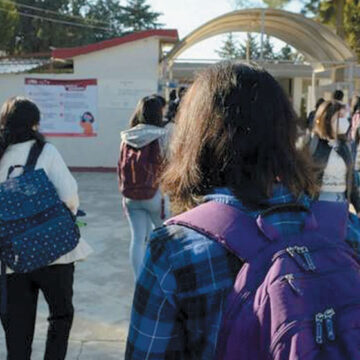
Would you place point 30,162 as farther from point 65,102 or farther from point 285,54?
point 285,54

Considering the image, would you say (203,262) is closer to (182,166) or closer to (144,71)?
(182,166)

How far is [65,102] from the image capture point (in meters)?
10.3

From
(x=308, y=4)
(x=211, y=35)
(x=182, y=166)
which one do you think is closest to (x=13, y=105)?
(x=182, y=166)

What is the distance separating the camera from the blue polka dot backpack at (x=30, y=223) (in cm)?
277

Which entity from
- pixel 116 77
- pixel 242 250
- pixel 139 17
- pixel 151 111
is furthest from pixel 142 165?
pixel 139 17

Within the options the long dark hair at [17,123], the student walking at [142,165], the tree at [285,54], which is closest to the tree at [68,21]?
the tree at [285,54]

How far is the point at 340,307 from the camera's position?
3.66 ft

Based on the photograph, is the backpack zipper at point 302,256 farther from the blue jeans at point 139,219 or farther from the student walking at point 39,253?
the blue jeans at point 139,219

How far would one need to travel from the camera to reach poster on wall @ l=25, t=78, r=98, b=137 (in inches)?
405

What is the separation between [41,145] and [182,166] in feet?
5.84

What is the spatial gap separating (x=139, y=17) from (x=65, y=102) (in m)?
48.4

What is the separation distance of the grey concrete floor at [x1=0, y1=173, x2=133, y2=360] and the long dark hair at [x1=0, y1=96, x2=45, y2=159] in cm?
147

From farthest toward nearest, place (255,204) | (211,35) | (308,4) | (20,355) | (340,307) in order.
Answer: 1. (308,4)
2. (211,35)
3. (20,355)
4. (255,204)
5. (340,307)

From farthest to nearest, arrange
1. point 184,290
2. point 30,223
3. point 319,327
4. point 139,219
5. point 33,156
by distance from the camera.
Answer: point 139,219, point 33,156, point 30,223, point 184,290, point 319,327
